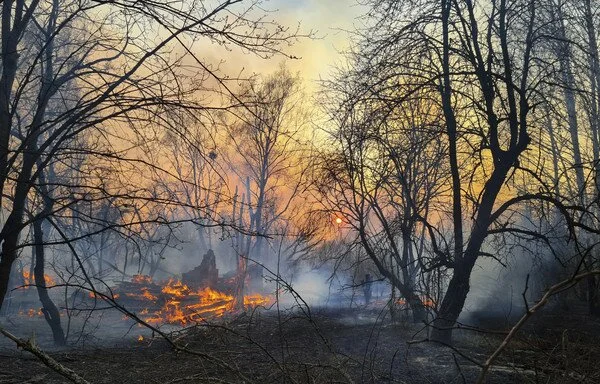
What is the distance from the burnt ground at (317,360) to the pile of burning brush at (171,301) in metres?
7.49

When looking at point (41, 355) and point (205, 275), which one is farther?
point (205, 275)

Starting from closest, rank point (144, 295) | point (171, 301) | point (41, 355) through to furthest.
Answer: point (41, 355)
point (171, 301)
point (144, 295)

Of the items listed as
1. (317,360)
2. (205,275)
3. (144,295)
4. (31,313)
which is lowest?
(31,313)

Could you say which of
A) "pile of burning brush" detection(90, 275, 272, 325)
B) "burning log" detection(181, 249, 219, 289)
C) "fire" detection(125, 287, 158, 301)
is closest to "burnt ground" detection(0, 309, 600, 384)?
"pile of burning brush" detection(90, 275, 272, 325)

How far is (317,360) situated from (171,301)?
1279 centimetres

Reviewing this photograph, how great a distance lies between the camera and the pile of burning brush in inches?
648

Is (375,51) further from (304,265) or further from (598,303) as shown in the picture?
(304,265)

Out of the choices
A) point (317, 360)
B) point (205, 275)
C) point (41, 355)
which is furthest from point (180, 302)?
point (41, 355)

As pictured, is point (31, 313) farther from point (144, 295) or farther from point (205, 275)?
point (205, 275)

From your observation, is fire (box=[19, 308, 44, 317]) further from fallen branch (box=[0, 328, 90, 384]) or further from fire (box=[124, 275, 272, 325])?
fallen branch (box=[0, 328, 90, 384])

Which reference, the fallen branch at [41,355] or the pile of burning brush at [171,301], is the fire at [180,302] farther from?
the fallen branch at [41,355]

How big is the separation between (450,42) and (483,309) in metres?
11.3

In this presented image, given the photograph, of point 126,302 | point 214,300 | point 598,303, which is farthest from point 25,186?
point 126,302

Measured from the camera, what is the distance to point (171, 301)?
56.0ft
